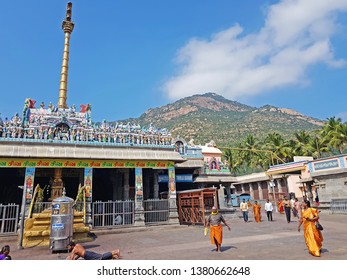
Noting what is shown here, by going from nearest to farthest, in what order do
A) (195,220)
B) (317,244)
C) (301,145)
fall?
(317,244)
(195,220)
(301,145)

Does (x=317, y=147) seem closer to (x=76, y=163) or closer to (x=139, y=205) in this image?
(x=139, y=205)

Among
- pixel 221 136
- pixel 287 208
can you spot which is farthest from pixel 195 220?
pixel 221 136

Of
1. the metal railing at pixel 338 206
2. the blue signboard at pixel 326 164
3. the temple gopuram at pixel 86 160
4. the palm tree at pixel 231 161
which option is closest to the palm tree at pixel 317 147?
the palm tree at pixel 231 161

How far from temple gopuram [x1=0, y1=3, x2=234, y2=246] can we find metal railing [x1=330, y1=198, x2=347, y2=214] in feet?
38.7

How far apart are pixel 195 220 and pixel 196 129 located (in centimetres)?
7642

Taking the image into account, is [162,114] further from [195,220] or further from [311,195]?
[195,220]

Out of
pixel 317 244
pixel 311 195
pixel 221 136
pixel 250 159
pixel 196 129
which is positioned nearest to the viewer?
pixel 317 244

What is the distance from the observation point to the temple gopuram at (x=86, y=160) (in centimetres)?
1623

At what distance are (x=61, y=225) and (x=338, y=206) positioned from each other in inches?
757

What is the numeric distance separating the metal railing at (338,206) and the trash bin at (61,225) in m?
18.7

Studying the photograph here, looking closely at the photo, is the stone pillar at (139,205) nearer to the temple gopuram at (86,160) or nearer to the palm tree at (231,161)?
the temple gopuram at (86,160)

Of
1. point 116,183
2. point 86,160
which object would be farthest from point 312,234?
point 116,183

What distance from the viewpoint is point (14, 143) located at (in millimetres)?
16281
